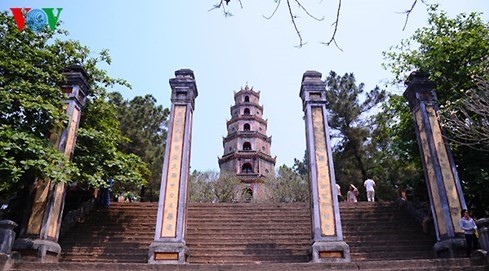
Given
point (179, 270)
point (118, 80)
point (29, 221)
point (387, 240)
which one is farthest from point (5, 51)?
point (387, 240)

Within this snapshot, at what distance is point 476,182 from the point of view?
8.19 metres

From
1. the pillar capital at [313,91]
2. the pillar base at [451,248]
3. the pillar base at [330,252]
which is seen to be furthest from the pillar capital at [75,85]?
the pillar base at [451,248]

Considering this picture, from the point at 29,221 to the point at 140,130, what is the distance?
9.05m

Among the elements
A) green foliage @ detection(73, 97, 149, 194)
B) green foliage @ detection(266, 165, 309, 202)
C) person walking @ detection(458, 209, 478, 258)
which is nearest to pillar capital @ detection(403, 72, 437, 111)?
person walking @ detection(458, 209, 478, 258)

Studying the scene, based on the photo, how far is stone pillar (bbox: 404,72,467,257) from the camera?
22.7 feet

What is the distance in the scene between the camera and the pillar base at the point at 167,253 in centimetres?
677

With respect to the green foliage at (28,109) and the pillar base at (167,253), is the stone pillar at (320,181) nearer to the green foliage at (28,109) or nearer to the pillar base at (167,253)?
the pillar base at (167,253)

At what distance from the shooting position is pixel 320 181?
7.62 metres

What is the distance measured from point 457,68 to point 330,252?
6.36 m

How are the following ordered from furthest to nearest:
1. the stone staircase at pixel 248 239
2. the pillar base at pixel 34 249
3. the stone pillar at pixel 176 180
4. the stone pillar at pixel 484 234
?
the stone pillar at pixel 176 180
the pillar base at pixel 34 249
the stone pillar at pixel 484 234
the stone staircase at pixel 248 239

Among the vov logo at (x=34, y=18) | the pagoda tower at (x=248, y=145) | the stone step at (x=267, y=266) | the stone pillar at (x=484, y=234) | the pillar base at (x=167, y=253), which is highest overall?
the pagoda tower at (x=248, y=145)

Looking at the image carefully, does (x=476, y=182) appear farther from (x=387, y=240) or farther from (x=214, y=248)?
(x=214, y=248)

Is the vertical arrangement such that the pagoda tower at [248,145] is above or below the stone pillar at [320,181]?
above

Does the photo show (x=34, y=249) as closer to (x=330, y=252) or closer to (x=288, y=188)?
(x=330, y=252)
